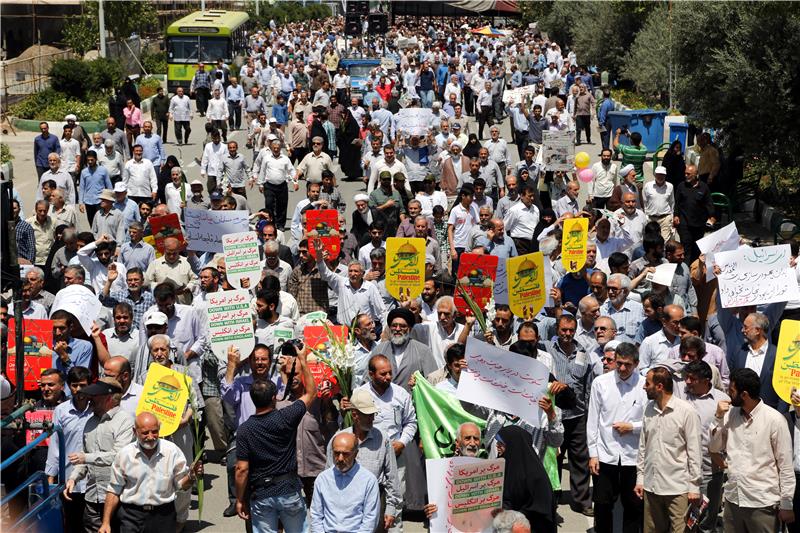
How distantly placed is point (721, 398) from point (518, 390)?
1.53 metres

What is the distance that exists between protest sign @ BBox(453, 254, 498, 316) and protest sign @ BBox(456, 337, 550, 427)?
2987 millimetres

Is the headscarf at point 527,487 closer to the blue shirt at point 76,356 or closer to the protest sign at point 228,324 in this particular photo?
the protest sign at point 228,324

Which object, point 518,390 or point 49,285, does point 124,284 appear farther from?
point 518,390

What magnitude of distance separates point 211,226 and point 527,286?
407cm

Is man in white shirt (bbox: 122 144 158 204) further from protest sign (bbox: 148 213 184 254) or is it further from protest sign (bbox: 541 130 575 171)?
protest sign (bbox: 541 130 575 171)

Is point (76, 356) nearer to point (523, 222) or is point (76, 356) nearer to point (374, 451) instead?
point (374, 451)

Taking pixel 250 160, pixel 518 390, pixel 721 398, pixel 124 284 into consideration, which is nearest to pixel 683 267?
pixel 721 398

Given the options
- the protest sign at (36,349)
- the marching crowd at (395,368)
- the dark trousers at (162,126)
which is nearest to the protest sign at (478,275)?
the marching crowd at (395,368)

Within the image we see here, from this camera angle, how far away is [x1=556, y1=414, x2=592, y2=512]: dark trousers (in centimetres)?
1018

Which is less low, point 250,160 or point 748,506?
point 748,506

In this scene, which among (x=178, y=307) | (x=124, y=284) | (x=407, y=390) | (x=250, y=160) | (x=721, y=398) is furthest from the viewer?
(x=250, y=160)

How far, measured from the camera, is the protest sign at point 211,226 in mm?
14070

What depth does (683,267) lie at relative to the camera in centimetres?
1209

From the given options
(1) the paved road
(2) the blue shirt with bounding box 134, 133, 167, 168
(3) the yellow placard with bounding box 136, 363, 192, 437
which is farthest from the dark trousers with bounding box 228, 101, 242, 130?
(3) the yellow placard with bounding box 136, 363, 192, 437
